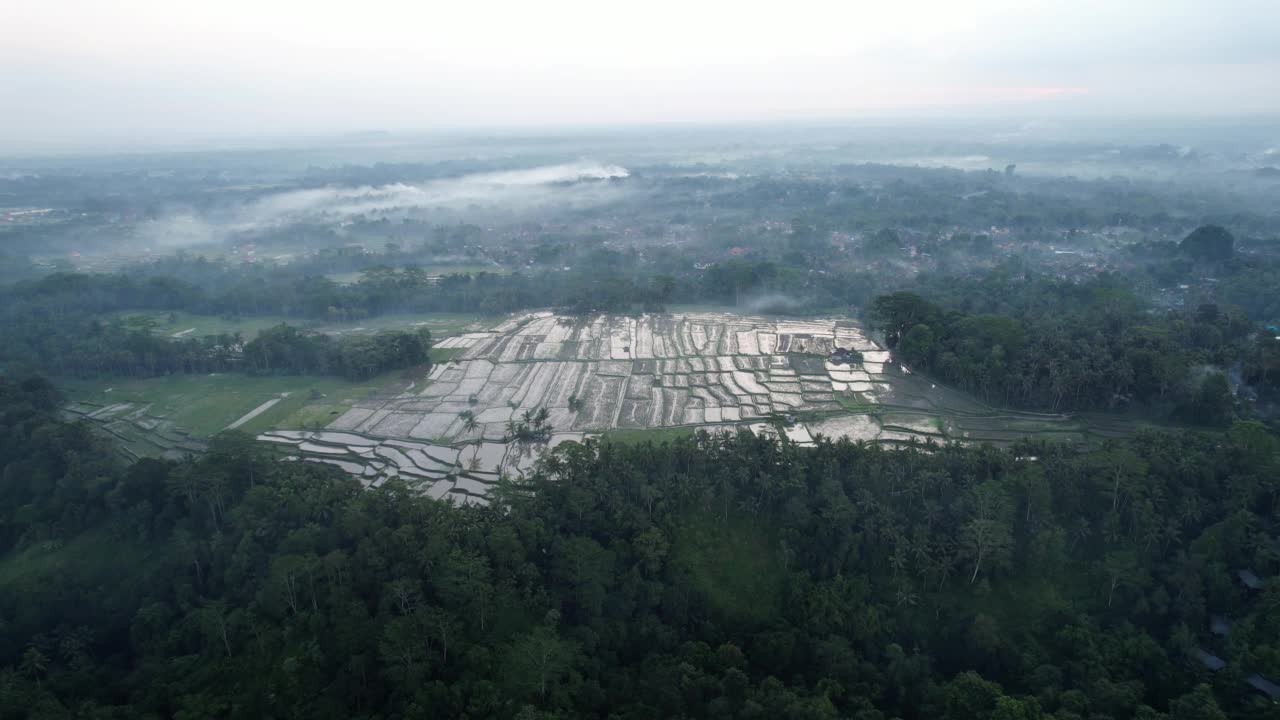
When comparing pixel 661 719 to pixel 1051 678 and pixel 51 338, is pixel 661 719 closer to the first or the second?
pixel 1051 678

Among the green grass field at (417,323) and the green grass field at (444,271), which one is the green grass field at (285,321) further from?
the green grass field at (444,271)

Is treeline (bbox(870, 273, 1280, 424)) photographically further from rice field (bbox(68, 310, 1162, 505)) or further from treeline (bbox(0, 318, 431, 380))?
treeline (bbox(0, 318, 431, 380))

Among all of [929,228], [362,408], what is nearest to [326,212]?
[362,408]

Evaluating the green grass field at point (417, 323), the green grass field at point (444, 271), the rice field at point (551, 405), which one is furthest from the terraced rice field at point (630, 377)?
the green grass field at point (444, 271)

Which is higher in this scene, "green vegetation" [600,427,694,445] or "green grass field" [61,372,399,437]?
"green grass field" [61,372,399,437]

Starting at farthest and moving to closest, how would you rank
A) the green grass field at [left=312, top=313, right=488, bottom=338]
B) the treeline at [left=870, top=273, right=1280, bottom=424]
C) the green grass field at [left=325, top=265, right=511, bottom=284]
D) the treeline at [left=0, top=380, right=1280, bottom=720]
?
the green grass field at [left=325, top=265, right=511, bottom=284]
the green grass field at [left=312, top=313, right=488, bottom=338]
the treeline at [left=870, top=273, right=1280, bottom=424]
the treeline at [left=0, top=380, right=1280, bottom=720]

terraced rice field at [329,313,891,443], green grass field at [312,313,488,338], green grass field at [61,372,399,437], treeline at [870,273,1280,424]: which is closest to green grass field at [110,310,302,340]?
green grass field at [312,313,488,338]

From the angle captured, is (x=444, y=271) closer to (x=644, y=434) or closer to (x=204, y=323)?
(x=204, y=323)

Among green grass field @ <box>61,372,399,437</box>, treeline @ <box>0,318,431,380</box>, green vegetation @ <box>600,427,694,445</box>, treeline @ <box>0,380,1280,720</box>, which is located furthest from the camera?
treeline @ <box>0,318,431,380</box>
